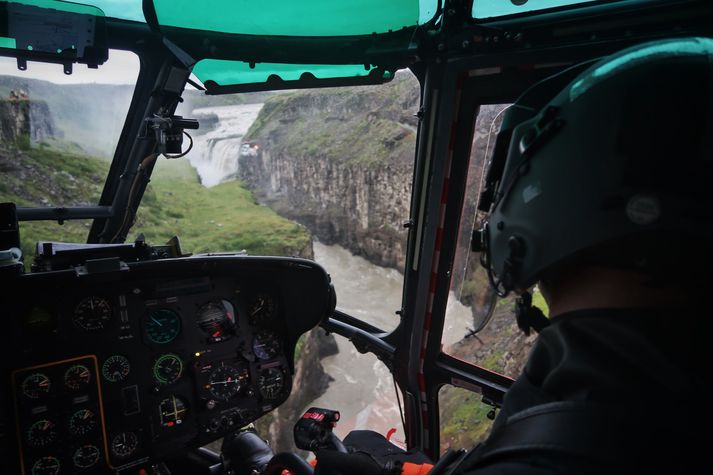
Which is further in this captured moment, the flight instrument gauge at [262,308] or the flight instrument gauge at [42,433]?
the flight instrument gauge at [262,308]

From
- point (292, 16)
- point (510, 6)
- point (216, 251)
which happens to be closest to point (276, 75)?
point (292, 16)

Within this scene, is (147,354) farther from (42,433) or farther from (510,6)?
(510,6)

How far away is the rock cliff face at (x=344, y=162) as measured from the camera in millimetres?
3221

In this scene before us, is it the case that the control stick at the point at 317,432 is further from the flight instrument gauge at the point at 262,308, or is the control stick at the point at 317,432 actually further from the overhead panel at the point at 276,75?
the overhead panel at the point at 276,75

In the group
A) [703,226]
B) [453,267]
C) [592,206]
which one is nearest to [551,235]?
[592,206]

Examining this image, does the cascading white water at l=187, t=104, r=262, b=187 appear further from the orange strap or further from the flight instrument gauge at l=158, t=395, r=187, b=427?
the orange strap

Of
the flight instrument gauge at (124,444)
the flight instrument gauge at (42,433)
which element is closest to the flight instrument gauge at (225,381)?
the flight instrument gauge at (124,444)

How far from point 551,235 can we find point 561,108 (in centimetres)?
24

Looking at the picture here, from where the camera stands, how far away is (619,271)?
0.71 metres

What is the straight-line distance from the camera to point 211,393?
2619 millimetres

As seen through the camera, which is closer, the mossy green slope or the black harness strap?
the black harness strap

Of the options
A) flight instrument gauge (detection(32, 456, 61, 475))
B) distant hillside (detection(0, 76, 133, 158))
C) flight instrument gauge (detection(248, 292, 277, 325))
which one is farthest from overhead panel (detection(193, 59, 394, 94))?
flight instrument gauge (detection(32, 456, 61, 475))

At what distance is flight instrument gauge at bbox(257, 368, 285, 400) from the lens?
2816mm

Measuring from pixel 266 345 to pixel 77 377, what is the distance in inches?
40.1
